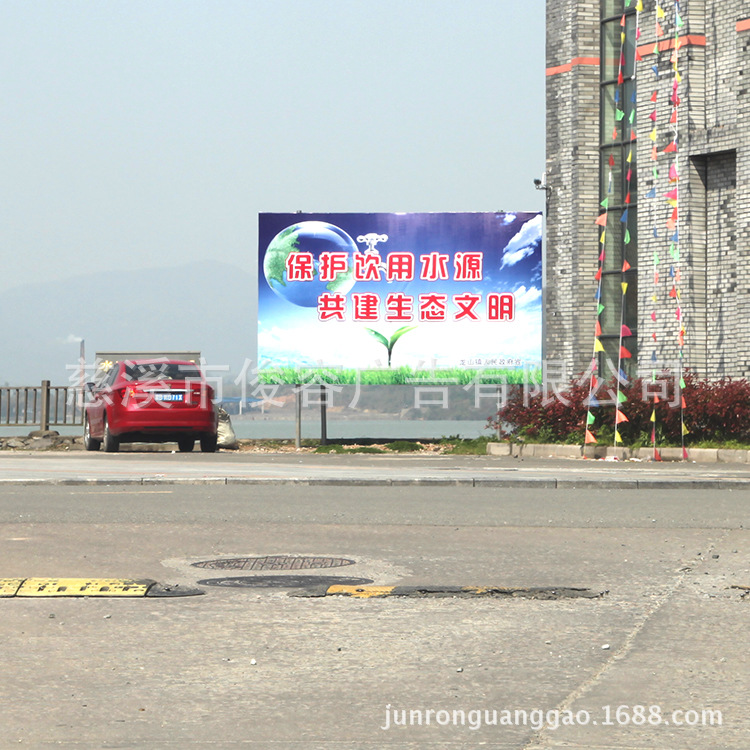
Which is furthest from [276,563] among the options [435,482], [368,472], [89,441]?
[89,441]

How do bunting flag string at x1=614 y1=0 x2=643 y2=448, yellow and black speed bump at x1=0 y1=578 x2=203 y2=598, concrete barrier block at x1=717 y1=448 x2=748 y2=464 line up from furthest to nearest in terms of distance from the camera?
1. bunting flag string at x1=614 y1=0 x2=643 y2=448
2. concrete barrier block at x1=717 y1=448 x2=748 y2=464
3. yellow and black speed bump at x1=0 y1=578 x2=203 y2=598

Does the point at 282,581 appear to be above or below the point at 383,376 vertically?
below

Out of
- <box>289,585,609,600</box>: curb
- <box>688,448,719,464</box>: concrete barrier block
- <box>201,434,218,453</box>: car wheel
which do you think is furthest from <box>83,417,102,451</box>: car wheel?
<box>289,585,609,600</box>: curb

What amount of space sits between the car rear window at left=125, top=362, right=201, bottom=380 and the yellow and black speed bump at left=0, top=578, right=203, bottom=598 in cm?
1607

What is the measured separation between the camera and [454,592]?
7.85 metres

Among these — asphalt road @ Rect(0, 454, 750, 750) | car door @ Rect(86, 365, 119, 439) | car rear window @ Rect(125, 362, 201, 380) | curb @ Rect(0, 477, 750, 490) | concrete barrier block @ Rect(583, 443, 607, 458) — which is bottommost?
asphalt road @ Rect(0, 454, 750, 750)

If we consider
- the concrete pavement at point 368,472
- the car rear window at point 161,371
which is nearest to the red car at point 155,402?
the car rear window at point 161,371

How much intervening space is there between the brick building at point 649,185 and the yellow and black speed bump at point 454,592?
19.1m

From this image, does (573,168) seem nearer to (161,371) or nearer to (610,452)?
(610,452)

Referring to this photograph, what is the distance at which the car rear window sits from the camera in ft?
79.3

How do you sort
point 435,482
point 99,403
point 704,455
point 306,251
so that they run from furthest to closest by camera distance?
point 306,251, point 99,403, point 704,455, point 435,482

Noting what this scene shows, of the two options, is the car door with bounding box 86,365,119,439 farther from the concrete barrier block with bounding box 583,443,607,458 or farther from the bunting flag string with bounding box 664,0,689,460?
the bunting flag string with bounding box 664,0,689,460

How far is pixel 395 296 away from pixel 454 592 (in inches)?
967

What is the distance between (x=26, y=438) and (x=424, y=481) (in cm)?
1764
